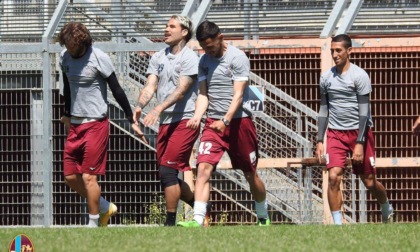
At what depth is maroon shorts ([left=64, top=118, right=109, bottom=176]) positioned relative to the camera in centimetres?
1230

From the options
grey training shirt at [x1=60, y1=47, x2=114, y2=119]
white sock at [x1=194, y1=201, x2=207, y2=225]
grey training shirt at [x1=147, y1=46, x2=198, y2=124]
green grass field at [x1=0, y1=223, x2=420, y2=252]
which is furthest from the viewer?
grey training shirt at [x1=147, y1=46, x2=198, y2=124]

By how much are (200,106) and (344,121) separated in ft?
5.53

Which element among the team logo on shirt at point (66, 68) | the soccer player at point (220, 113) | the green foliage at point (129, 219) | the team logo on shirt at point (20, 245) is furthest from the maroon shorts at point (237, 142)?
the team logo on shirt at point (20, 245)

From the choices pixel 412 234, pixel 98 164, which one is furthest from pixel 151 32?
pixel 412 234

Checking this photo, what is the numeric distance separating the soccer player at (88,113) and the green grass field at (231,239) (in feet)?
4.32

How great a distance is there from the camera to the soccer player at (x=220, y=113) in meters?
12.1

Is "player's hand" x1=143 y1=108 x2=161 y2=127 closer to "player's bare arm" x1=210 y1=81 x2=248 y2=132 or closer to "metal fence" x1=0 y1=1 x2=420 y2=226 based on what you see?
"player's bare arm" x1=210 y1=81 x2=248 y2=132

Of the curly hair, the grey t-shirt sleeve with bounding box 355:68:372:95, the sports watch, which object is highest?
the curly hair

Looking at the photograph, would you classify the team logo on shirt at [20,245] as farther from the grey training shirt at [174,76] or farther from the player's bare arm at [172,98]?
the grey training shirt at [174,76]

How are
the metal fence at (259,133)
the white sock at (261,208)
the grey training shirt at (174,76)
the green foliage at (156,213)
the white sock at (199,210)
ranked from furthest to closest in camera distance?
the green foliage at (156,213)
the metal fence at (259,133)
the white sock at (261,208)
the grey training shirt at (174,76)
the white sock at (199,210)

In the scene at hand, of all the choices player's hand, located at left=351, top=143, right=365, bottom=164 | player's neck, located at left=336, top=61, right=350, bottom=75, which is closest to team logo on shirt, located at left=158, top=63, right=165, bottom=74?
player's neck, located at left=336, top=61, right=350, bottom=75

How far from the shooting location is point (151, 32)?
16.3 metres

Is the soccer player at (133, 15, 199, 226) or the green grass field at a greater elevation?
the soccer player at (133, 15, 199, 226)

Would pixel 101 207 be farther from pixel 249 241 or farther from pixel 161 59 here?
pixel 249 241
